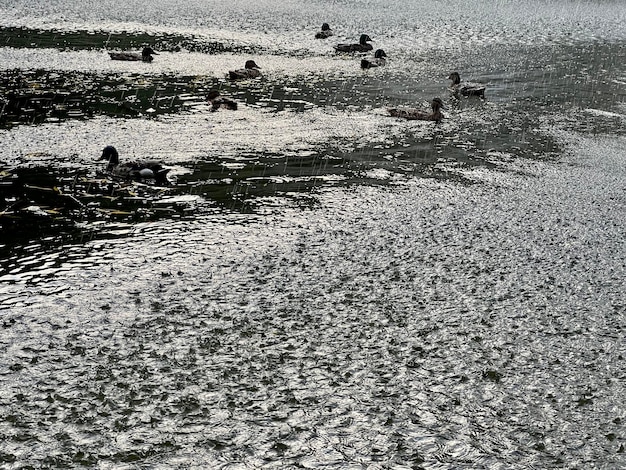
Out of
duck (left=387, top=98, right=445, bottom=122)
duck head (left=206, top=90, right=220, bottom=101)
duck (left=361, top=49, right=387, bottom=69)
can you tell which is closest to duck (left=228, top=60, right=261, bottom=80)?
duck head (left=206, top=90, right=220, bottom=101)

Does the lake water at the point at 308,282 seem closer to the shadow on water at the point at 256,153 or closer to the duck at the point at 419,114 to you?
the shadow on water at the point at 256,153

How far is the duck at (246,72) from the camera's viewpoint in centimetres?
2612

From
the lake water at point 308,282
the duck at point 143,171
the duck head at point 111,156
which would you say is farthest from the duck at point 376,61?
the duck at point 143,171

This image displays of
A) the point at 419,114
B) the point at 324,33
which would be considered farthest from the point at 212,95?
the point at 324,33

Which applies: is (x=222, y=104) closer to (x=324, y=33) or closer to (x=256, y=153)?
(x=256, y=153)

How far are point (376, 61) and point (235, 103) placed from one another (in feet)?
38.0

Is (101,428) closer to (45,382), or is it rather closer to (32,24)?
(45,382)

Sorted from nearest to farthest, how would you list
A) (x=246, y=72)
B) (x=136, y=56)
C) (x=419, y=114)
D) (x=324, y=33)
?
(x=419, y=114) → (x=246, y=72) → (x=136, y=56) → (x=324, y=33)

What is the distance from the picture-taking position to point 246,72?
26.6 m

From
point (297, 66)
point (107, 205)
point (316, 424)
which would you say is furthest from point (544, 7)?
point (316, 424)

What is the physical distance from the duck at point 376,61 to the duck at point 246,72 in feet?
16.4

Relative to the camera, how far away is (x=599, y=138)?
21641 mm

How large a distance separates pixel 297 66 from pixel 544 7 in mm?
47648

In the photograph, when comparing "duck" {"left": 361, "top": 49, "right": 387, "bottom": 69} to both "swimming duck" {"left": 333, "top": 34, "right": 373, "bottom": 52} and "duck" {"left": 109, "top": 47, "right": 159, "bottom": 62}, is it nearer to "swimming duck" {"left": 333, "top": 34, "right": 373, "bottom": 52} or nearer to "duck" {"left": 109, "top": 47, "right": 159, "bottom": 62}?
"swimming duck" {"left": 333, "top": 34, "right": 373, "bottom": 52}
